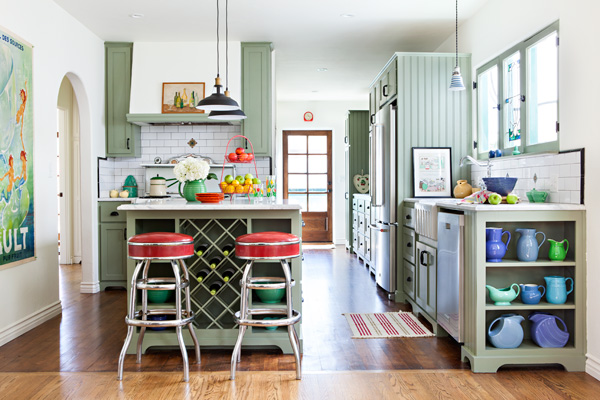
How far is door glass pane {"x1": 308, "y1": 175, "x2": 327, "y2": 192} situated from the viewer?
9756mm

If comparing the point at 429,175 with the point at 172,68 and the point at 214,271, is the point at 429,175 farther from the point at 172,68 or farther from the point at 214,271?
the point at 172,68

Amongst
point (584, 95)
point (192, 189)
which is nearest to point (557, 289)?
point (584, 95)

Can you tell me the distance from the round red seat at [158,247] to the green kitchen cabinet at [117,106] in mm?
3060

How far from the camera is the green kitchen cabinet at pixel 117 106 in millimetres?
5789

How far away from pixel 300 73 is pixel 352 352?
5.01 metres

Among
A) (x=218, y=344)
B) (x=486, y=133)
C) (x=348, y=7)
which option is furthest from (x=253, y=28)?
(x=218, y=344)

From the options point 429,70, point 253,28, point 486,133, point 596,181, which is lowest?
point 596,181

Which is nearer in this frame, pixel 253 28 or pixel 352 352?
pixel 352 352

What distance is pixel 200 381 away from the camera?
290 centimetres

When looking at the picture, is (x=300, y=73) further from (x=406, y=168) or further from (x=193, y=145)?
(x=406, y=168)

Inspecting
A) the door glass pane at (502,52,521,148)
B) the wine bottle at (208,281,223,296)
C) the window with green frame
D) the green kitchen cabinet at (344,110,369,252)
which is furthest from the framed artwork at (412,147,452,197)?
the green kitchen cabinet at (344,110,369,252)

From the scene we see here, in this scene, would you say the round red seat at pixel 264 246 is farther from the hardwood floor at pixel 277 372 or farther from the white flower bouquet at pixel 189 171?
the white flower bouquet at pixel 189 171

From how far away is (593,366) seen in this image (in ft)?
9.75

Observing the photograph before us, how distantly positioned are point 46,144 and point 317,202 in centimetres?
594
